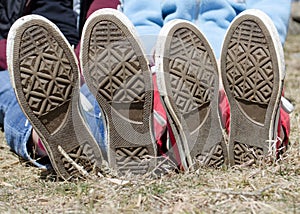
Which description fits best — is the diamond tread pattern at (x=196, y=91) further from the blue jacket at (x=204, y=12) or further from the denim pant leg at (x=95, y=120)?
the blue jacket at (x=204, y=12)

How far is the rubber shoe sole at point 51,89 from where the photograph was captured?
131cm

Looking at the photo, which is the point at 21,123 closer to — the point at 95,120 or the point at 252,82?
the point at 95,120

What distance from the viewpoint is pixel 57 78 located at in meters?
1.34

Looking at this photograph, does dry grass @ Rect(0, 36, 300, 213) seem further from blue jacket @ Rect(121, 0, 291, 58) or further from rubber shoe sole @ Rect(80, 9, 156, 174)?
blue jacket @ Rect(121, 0, 291, 58)

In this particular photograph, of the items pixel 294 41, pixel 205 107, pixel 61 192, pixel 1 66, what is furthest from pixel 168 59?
pixel 294 41

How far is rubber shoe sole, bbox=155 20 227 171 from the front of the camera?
1.35 meters

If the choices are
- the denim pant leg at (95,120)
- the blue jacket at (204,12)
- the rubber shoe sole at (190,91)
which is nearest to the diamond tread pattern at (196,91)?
the rubber shoe sole at (190,91)

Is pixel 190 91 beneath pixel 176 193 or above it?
above

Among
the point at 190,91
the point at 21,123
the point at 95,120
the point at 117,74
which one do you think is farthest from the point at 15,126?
the point at 190,91

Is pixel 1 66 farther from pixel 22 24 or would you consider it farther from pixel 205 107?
pixel 205 107

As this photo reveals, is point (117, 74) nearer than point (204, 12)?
Yes

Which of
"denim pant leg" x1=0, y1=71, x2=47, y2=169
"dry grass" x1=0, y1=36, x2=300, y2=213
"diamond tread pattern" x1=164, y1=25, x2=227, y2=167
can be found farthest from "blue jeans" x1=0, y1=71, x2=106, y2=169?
"diamond tread pattern" x1=164, y1=25, x2=227, y2=167

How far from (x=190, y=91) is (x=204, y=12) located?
21.6 inches

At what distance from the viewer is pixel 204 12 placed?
1.85 m
